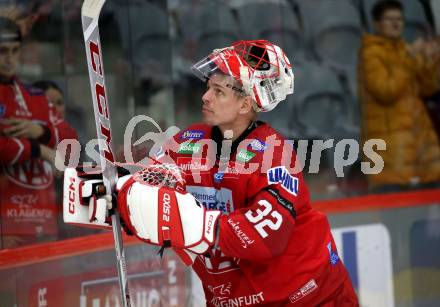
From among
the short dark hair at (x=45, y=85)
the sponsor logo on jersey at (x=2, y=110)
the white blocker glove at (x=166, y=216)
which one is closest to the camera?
the white blocker glove at (x=166, y=216)

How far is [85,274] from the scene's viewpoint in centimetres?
376

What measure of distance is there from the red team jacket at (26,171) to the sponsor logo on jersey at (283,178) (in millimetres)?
970

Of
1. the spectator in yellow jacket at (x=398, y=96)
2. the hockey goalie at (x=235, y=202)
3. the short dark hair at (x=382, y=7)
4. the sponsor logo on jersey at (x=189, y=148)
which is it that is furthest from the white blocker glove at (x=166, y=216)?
the short dark hair at (x=382, y=7)

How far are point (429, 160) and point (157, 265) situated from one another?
1.54 m

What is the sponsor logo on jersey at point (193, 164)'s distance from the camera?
2973 mm

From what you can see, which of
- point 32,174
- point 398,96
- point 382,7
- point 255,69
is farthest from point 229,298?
point 382,7

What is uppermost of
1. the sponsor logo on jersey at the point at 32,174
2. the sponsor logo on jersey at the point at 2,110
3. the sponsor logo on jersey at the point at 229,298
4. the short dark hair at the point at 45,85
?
the short dark hair at the point at 45,85

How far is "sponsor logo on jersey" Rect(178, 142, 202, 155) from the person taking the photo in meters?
3.02

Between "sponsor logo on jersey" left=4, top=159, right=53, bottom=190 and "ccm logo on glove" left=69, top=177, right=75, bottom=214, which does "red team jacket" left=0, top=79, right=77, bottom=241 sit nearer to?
"sponsor logo on jersey" left=4, top=159, right=53, bottom=190

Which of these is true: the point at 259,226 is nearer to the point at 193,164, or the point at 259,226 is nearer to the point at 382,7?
the point at 193,164

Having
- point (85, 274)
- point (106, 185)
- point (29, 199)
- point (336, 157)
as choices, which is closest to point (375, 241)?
point (336, 157)

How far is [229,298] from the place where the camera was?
295 cm

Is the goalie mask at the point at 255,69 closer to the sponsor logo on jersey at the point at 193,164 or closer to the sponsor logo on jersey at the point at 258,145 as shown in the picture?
the sponsor logo on jersey at the point at 258,145

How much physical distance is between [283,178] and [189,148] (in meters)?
0.37
